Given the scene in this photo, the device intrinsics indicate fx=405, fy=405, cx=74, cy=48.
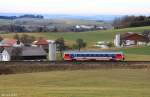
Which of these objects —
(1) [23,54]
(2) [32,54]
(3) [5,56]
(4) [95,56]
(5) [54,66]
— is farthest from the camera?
(3) [5,56]

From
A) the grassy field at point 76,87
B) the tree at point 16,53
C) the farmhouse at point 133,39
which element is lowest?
the farmhouse at point 133,39

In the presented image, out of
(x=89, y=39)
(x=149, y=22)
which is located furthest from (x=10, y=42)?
(x=149, y=22)

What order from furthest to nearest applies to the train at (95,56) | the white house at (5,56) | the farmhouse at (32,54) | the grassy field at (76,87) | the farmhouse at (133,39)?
1. the farmhouse at (133,39)
2. the farmhouse at (32,54)
3. the white house at (5,56)
4. the train at (95,56)
5. the grassy field at (76,87)

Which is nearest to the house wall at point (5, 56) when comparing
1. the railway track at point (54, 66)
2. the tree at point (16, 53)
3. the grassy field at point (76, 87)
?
the tree at point (16, 53)

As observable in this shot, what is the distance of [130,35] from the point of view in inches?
4208

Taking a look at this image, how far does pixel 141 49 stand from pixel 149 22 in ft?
205

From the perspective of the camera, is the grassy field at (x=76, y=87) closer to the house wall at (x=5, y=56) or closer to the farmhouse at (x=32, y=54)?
the house wall at (x=5, y=56)

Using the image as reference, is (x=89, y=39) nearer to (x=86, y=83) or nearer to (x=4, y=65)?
(x=4, y=65)

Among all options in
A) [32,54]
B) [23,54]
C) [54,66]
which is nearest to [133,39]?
[32,54]

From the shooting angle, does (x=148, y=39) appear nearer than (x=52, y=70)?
No

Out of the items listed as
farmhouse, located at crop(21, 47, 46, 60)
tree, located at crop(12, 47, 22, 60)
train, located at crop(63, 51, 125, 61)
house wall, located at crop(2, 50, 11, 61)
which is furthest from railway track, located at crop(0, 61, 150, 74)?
farmhouse, located at crop(21, 47, 46, 60)

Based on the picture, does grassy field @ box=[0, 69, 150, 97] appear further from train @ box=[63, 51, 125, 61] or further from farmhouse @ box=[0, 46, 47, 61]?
farmhouse @ box=[0, 46, 47, 61]

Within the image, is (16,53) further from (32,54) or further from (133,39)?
(133,39)

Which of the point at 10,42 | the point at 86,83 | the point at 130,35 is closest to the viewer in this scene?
the point at 86,83
